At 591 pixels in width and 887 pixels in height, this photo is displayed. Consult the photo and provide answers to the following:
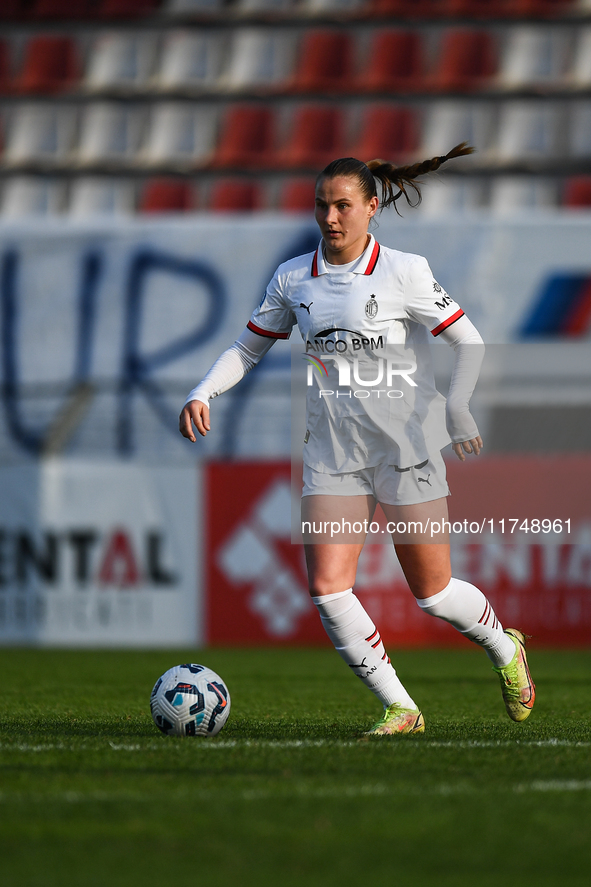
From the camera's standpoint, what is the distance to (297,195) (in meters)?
16.0

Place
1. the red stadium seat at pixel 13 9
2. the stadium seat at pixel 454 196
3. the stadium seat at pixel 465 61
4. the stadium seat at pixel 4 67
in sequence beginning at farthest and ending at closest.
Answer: the red stadium seat at pixel 13 9, the stadium seat at pixel 4 67, the stadium seat at pixel 465 61, the stadium seat at pixel 454 196

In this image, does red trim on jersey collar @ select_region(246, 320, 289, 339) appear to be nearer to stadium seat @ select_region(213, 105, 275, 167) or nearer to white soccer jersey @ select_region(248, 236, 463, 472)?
white soccer jersey @ select_region(248, 236, 463, 472)

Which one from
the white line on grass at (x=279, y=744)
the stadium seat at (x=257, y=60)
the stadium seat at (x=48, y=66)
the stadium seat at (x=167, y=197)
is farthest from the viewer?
the stadium seat at (x=48, y=66)

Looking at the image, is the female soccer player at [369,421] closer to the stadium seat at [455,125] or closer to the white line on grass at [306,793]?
the white line on grass at [306,793]

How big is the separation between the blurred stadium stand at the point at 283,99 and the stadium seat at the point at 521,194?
0.07 feet

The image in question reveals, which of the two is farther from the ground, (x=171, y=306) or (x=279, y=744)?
(x=171, y=306)

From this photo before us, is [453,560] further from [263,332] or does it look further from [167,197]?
[167,197]

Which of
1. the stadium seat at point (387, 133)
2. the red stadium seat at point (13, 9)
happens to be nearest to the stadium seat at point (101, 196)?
the stadium seat at point (387, 133)

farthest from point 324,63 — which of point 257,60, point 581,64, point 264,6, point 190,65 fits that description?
point 581,64

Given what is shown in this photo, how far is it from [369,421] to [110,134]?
1387 centimetres

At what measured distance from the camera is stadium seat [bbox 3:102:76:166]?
1702 centimetres

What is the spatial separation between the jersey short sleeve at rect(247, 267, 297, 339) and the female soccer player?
71mm

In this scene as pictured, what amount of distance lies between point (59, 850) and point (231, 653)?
778 cm

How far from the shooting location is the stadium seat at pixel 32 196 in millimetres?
16531
